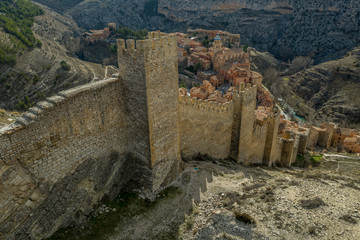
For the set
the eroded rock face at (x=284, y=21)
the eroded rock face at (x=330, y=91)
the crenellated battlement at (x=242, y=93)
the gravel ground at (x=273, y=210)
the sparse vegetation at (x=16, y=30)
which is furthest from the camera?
the eroded rock face at (x=284, y=21)

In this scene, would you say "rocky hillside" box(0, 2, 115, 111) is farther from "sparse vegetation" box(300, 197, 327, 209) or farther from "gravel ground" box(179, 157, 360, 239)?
"sparse vegetation" box(300, 197, 327, 209)

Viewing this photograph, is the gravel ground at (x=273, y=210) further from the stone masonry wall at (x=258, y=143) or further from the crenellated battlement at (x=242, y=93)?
the stone masonry wall at (x=258, y=143)

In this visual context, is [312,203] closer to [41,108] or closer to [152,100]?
[152,100]

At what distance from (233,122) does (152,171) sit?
7.14 m

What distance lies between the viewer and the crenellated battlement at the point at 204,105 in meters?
14.3

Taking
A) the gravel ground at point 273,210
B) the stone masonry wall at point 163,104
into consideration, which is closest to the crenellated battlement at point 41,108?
the stone masonry wall at point 163,104

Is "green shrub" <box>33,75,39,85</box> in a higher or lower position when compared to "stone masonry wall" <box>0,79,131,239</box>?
lower

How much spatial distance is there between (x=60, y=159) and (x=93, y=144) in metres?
1.43

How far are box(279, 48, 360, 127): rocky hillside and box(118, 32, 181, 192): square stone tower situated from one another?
5173 cm

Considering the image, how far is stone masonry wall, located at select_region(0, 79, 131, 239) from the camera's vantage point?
Result: 834 cm

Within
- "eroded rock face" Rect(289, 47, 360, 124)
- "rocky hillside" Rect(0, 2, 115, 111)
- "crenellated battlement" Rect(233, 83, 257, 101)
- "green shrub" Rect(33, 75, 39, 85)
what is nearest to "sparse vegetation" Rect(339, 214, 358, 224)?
"crenellated battlement" Rect(233, 83, 257, 101)

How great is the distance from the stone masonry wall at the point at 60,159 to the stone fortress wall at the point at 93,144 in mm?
30

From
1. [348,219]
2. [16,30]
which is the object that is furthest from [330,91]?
[16,30]

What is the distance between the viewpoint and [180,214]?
1129cm
